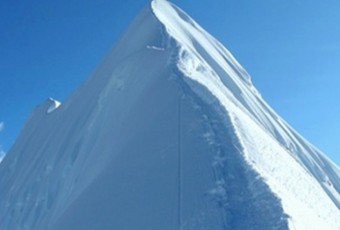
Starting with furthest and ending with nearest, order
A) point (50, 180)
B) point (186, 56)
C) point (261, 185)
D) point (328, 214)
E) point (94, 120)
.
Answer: point (50, 180), point (94, 120), point (186, 56), point (328, 214), point (261, 185)

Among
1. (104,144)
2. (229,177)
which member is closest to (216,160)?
(229,177)

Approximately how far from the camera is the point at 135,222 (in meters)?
20.7

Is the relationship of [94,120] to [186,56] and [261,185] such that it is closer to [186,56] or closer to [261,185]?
[186,56]

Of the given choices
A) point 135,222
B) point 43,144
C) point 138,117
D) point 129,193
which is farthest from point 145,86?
point 43,144

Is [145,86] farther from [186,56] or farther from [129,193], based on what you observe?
[129,193]

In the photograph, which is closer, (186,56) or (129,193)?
(129,193)

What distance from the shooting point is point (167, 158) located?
2312 cm

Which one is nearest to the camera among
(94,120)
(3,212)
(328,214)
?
(328,214)

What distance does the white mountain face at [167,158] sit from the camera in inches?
788

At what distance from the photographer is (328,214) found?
78.2 feet

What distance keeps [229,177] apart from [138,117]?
27.6ft

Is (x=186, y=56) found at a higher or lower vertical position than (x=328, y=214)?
higher

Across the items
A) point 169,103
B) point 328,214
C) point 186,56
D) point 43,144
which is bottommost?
point 328,214

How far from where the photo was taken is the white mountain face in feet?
65.7
